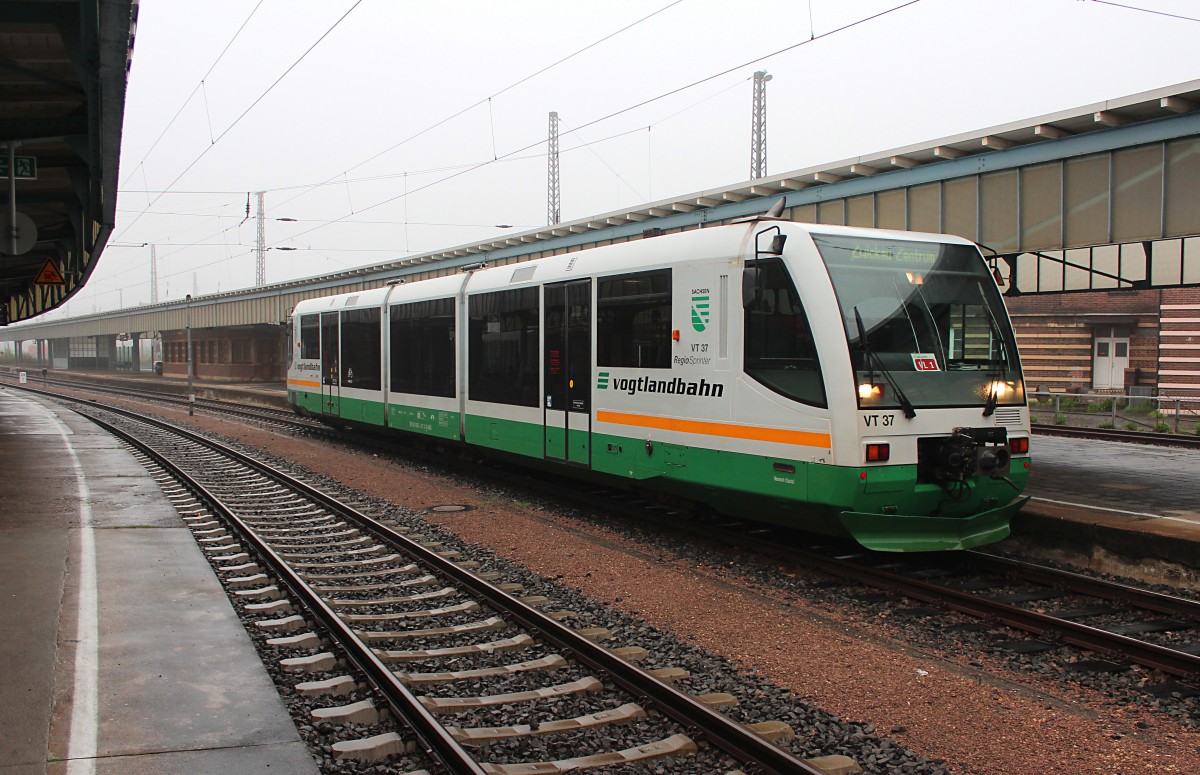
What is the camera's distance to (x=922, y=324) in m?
8.03

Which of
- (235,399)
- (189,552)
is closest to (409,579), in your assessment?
(189,552)

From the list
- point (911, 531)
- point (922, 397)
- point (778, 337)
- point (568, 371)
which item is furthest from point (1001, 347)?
point (568, 371)

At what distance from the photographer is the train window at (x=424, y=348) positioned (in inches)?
570

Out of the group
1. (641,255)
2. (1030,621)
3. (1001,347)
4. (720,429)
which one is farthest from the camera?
(641,255)

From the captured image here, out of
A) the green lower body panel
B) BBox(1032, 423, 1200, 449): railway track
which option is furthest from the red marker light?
BBox(1032, 423, 1200, 449): railway track

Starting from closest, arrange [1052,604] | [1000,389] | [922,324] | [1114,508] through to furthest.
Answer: [1052,604] → [922,324] → [1000,389] → [1114,508]

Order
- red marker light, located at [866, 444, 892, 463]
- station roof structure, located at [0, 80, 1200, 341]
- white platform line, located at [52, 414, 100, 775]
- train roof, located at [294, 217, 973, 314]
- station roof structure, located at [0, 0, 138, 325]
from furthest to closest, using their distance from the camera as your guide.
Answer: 1. station roof structure, located at [0, 80, 1200, 341]
2. train roof, located at [294, 217, 973, 314]
3. station roof structure, located at [0, 0, 138, 325]
4. red marker light, located at [866, 444, 892, 463]
5. white platform line, located at [52, 414, 100, 775]

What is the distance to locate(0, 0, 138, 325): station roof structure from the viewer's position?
26.2 ft

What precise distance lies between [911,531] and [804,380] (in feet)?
5.17

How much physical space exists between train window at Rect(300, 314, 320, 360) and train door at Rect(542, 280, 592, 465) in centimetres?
1063

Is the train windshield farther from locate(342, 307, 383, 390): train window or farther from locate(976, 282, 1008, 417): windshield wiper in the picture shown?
locate(342, 307, 383, 390): train window

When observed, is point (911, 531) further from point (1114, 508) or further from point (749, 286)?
point (1114, 508)

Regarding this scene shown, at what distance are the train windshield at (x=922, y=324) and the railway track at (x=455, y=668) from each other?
3.34 m

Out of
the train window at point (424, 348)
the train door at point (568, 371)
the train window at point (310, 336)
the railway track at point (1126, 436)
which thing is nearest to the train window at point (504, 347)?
the train door at point (568, 371)
